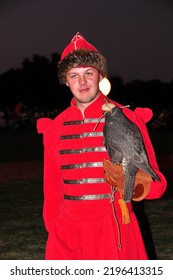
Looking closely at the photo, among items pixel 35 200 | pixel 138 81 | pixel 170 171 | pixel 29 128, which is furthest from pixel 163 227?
pixel 138 81

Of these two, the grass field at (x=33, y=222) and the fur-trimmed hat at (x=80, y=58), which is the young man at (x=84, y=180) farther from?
the grass field at (x=33, y=222)

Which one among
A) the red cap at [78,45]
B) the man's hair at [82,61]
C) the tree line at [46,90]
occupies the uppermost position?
the tree line at [46,90]

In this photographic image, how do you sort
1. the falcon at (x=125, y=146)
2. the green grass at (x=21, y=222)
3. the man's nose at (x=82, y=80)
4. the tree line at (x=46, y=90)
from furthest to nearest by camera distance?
the tree line at (x=46, y=90)
the green grass at (x=21, y=222)
the man's nose at (x=82, y=80)
the falcon at (x=125, y=146)

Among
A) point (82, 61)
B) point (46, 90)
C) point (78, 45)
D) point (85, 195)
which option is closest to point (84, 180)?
point (85, 195)

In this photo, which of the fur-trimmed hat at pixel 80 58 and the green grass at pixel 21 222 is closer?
the fur-trimmed hat at pixel 80 58

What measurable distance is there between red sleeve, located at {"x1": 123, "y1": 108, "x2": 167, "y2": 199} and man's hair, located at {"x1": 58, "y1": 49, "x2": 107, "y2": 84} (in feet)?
1.10

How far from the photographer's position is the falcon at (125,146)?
9.77 ft

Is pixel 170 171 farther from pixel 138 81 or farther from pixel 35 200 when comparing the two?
pixel 138 81

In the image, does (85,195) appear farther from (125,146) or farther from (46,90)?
(46,90)

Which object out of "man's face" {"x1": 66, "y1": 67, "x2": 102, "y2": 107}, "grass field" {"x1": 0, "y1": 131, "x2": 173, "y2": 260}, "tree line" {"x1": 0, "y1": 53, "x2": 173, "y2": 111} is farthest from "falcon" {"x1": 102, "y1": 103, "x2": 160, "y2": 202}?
"tree line" {"x1": 0, "y1": 53, "x2": 173, "y2": 111}

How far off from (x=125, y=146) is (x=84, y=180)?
1.95ft

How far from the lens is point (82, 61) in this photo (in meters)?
3.55

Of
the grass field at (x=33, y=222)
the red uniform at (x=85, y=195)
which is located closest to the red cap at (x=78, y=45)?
the red uniform at (x=85, y=195)

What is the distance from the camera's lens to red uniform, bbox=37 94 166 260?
3369mm
